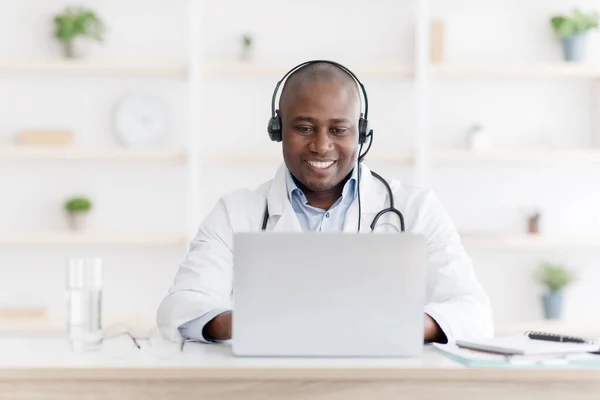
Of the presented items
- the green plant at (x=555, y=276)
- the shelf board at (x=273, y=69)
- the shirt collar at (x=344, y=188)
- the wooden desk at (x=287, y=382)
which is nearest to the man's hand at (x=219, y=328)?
the wooden desk at (x=287, y=382)

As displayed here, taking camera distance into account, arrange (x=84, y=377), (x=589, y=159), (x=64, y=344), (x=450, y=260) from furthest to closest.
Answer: (x=589, y=159), (x=450, y=260), (x=64, y=344), (x=84, y=377)

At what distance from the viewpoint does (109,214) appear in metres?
4.13

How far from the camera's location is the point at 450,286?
2.02 meters

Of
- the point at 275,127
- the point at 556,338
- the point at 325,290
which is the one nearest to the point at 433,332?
the point at 556,338

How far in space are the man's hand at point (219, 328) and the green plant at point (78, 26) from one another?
253 cm

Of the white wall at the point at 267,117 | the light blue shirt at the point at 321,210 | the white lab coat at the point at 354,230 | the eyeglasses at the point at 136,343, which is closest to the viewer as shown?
the eyeglasses at the point at 136,343

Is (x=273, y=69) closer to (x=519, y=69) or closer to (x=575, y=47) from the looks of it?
(x=519, y=69)

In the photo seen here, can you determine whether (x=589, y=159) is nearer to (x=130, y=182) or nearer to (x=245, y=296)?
(x=130, y=182)

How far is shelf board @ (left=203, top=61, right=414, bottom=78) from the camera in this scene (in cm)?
392

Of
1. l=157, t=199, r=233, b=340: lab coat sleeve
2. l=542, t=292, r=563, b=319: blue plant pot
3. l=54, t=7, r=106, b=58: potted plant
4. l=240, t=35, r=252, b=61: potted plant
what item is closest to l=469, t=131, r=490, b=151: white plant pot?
l=542, t=292, r=563, b=319: blue plant pot

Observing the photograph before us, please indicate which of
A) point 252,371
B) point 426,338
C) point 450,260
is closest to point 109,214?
point 450,260

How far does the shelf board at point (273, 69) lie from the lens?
3.92 metres

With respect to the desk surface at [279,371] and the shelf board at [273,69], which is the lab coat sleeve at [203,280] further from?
the shelf board at [273,69]

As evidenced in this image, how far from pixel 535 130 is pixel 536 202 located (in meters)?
0.33
